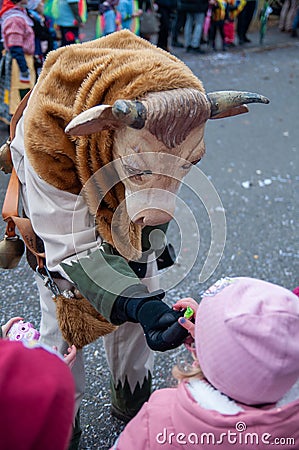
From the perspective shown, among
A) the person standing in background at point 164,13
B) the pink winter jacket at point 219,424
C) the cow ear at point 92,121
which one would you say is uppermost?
the cow ear at point 92,121

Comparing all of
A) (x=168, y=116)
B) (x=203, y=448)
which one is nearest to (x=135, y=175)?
A: (x=168, y=116)

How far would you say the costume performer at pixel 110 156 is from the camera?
1.56 m

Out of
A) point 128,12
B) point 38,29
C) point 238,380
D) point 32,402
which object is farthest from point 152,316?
point 128,12

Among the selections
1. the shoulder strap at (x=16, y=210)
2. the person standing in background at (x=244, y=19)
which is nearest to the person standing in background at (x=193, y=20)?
the person standing in background at (x=244, y=19)

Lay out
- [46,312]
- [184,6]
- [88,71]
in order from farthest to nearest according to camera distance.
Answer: [184,6] → [46,312] → [88,71]

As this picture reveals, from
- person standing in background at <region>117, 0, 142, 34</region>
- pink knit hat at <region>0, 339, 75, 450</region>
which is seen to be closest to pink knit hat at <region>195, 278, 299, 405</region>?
pink knit hat at <region>0, 339, 75, 450</region>

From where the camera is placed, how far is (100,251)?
1.71 m

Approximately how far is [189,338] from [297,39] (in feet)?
33.0

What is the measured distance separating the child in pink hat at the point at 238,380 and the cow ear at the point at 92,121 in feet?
1.78

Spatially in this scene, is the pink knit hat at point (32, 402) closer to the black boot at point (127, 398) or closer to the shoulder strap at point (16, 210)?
the shoulder strap at point (16, 210)

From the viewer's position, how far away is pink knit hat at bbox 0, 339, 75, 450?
0.92 metres

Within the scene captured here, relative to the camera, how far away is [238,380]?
4.12ft

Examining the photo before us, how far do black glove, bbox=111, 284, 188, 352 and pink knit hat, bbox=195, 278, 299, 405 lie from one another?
0.18m

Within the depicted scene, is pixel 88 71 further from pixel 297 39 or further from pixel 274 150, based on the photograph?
pixel 297 39
